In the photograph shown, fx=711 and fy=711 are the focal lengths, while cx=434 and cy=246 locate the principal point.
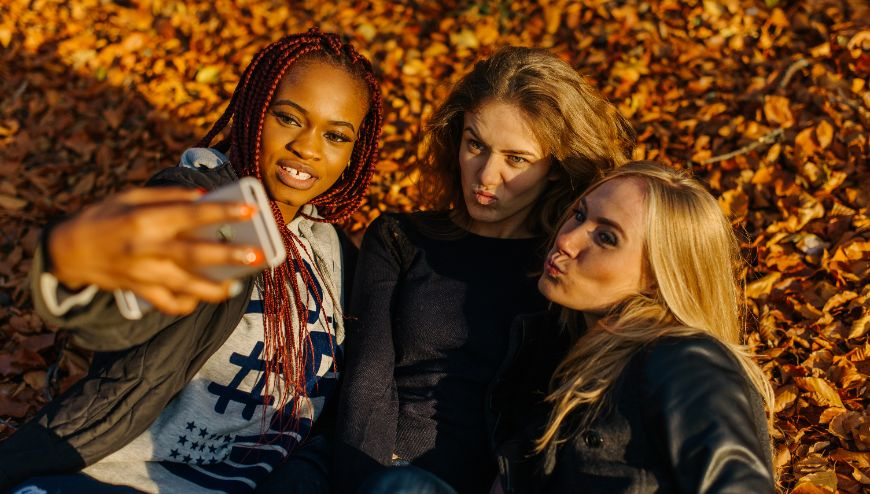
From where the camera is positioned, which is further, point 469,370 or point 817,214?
point 817,214

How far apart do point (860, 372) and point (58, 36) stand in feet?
19.1

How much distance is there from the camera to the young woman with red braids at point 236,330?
1.89 metres

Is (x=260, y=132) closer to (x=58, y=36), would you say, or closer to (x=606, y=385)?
(x=606, y=385)

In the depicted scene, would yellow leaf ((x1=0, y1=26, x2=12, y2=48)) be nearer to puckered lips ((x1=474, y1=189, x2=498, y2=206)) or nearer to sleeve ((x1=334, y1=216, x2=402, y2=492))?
sleeve ((x1=334, y1=216, x2=402, y2=492))

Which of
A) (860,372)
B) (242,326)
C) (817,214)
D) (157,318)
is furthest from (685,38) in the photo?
(157,318)

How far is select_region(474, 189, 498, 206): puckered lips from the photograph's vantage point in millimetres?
2939

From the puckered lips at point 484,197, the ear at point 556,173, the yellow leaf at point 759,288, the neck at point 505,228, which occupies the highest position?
the ear at point 556,173

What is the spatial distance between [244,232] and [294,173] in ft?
4.02

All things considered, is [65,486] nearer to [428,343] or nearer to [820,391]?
[428,343]

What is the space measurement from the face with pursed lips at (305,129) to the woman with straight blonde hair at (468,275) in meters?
0.44

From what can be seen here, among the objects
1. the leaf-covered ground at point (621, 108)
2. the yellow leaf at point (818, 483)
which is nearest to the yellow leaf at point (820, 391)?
the leaf-covered ground at point (621, 108)

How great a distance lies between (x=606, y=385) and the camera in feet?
7.57

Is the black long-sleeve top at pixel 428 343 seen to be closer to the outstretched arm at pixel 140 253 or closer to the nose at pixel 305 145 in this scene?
the nose at pixel 305 145

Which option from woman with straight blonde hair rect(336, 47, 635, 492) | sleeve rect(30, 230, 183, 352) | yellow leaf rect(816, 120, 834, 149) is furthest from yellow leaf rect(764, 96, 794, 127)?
sleeve rect(30, 230, 183, 352)
